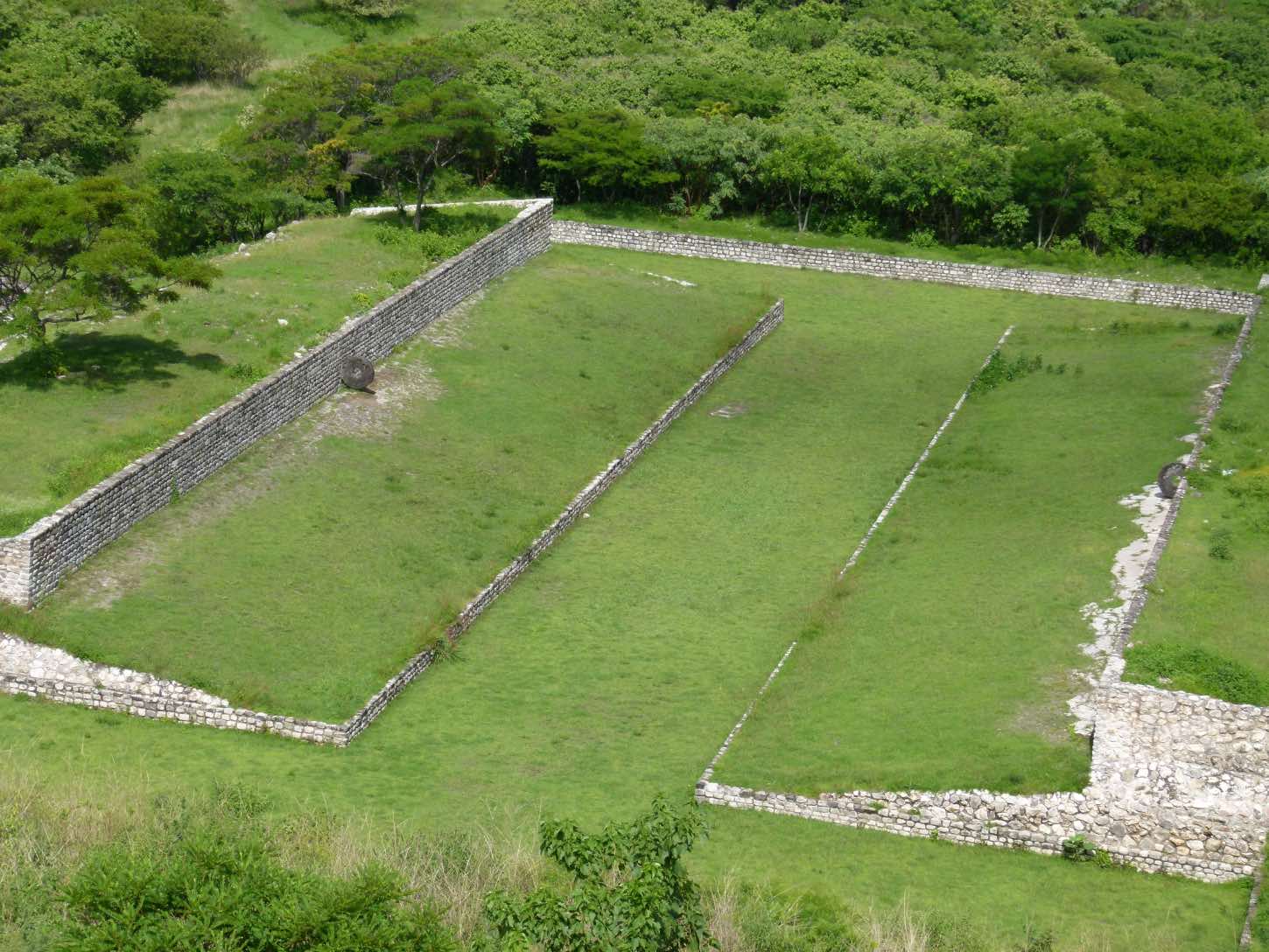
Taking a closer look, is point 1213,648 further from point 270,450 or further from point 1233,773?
point 270,450

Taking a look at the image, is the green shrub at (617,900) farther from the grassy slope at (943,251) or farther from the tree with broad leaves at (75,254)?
the grassy slope at (943,251)

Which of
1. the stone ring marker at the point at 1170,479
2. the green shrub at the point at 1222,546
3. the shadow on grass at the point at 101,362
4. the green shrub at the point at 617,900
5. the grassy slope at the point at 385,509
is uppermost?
the green shrub at the point at 617,900

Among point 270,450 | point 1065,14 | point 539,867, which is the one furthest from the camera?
point 1065,14

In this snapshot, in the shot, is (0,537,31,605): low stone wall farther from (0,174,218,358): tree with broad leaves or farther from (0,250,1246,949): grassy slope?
(0,174,218,358): tree with broad leaves

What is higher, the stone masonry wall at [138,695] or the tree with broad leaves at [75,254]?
the tree with broad leaves at [75,254]

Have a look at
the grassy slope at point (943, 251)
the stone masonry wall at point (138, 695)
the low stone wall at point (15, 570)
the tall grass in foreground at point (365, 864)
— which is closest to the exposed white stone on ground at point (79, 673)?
the stone masonry wall at point (138, 695)

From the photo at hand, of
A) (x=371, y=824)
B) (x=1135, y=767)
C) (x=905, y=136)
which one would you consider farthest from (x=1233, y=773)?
(x=905, y=136)
